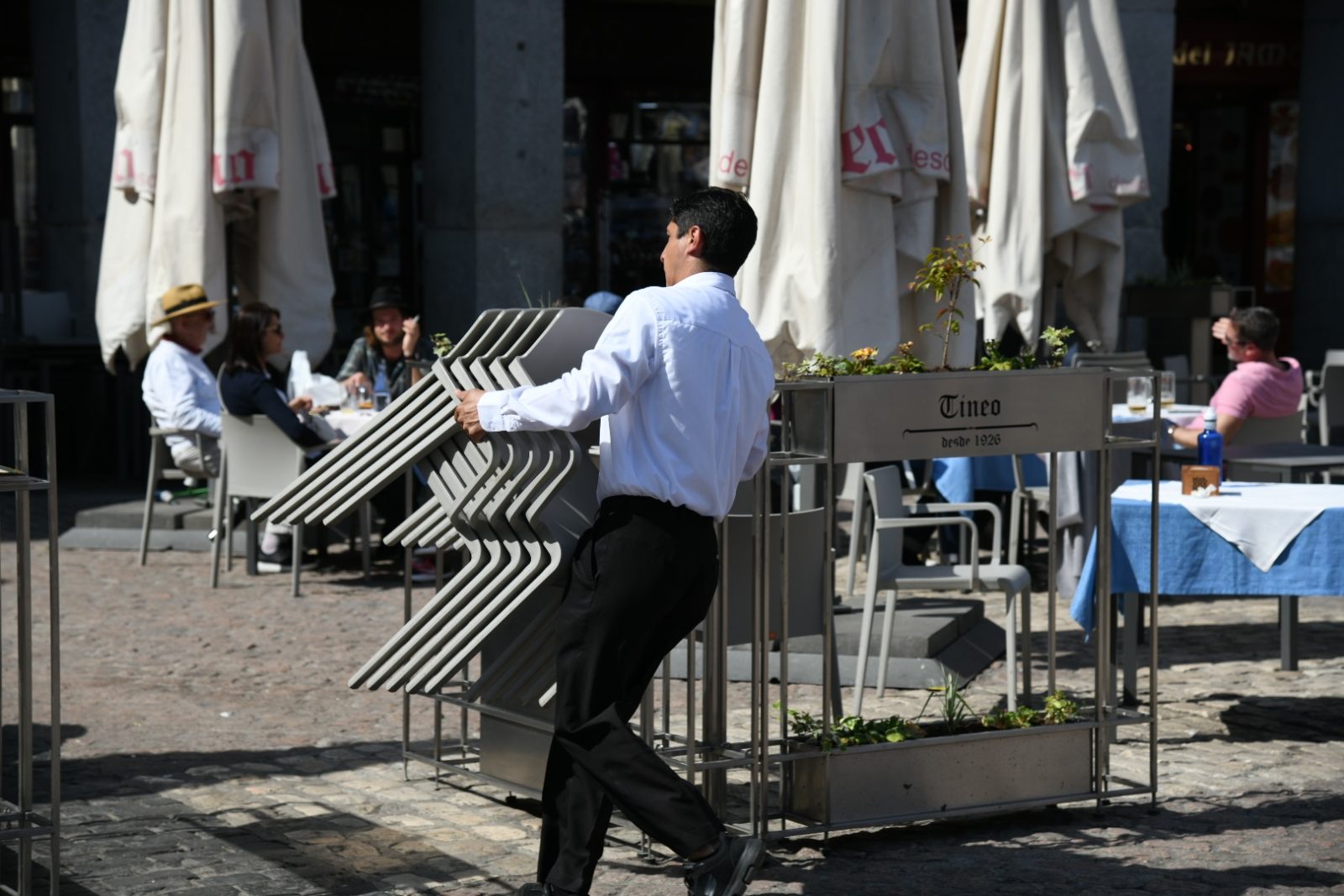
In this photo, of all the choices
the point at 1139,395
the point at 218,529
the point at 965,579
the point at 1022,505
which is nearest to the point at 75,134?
the point at 218,529

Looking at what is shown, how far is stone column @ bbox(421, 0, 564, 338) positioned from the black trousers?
952 centimetres

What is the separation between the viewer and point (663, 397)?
4590 millimetres

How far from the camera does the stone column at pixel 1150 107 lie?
49.6 ft

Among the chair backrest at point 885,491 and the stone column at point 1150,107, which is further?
the stone column at point 1150,107

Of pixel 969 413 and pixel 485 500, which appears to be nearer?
pixel 485 500

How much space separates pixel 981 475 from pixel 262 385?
3562mm

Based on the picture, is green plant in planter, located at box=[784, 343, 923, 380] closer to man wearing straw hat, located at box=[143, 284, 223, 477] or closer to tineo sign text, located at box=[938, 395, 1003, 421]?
tineo sign text, located at box=[938, 395, 1003, 421]

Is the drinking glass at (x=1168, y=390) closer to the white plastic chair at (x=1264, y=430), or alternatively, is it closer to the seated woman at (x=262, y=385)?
the white plastic chair at (x=1264, y=430)

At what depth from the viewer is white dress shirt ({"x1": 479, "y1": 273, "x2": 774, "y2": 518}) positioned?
454 cm

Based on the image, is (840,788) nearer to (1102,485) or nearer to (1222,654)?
(1102,485)

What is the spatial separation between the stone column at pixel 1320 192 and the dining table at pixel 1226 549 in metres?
12.0

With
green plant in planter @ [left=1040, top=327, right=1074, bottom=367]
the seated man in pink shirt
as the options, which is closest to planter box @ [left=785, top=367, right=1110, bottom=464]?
green plant in planter @ [left=1040, top=327, right=1074, bottom=367]
